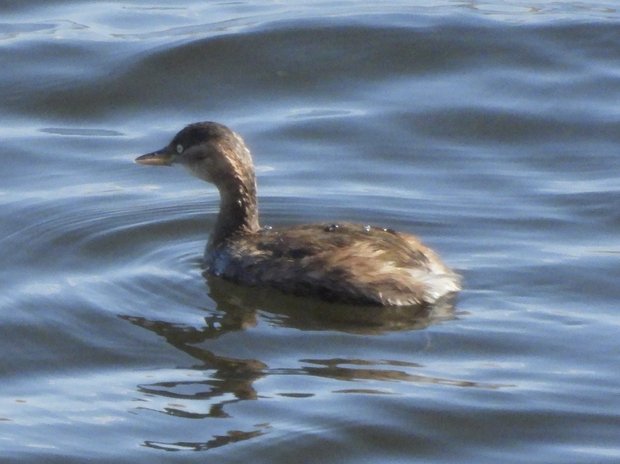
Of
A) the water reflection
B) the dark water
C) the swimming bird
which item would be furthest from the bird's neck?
the water reflection

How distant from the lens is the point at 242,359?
27.0 feet

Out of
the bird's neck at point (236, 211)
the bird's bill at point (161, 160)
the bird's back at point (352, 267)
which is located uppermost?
the bird's bill at point (161, 160)

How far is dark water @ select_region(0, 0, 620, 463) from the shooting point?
7434 millimetres

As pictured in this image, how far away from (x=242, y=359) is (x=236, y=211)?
1744 millimetres

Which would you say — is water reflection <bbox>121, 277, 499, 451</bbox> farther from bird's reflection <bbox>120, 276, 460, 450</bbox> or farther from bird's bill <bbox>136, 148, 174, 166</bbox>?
bird's bill <bbox>136, 148, 174, 166</bbox>

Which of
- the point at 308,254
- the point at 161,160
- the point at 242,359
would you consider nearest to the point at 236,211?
the point at 161,160

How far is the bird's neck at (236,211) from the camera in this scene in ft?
32.1

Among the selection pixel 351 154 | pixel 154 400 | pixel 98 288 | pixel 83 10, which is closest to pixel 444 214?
→ pixel 351 154

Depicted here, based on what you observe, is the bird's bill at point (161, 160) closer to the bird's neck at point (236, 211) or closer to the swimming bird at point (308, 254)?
the swimming bird at point (308, 254)

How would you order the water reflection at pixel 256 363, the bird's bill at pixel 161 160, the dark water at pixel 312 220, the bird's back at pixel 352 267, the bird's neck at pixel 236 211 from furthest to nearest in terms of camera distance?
the bird's bill at pixel 161 160 < the bird's neck at pixel 236 211 < the bird's back at pixel 352 267 < the water reflection at pixel 256 363 < the dark water at pixel 312 220

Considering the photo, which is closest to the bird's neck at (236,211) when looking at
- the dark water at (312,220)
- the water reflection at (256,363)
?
the dark water at (312,220)

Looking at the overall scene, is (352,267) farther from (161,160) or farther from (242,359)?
(161,160)

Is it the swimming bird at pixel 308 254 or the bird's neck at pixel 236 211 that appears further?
the bird's neck at pixel 236 211

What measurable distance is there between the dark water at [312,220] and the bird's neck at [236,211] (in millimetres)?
267
